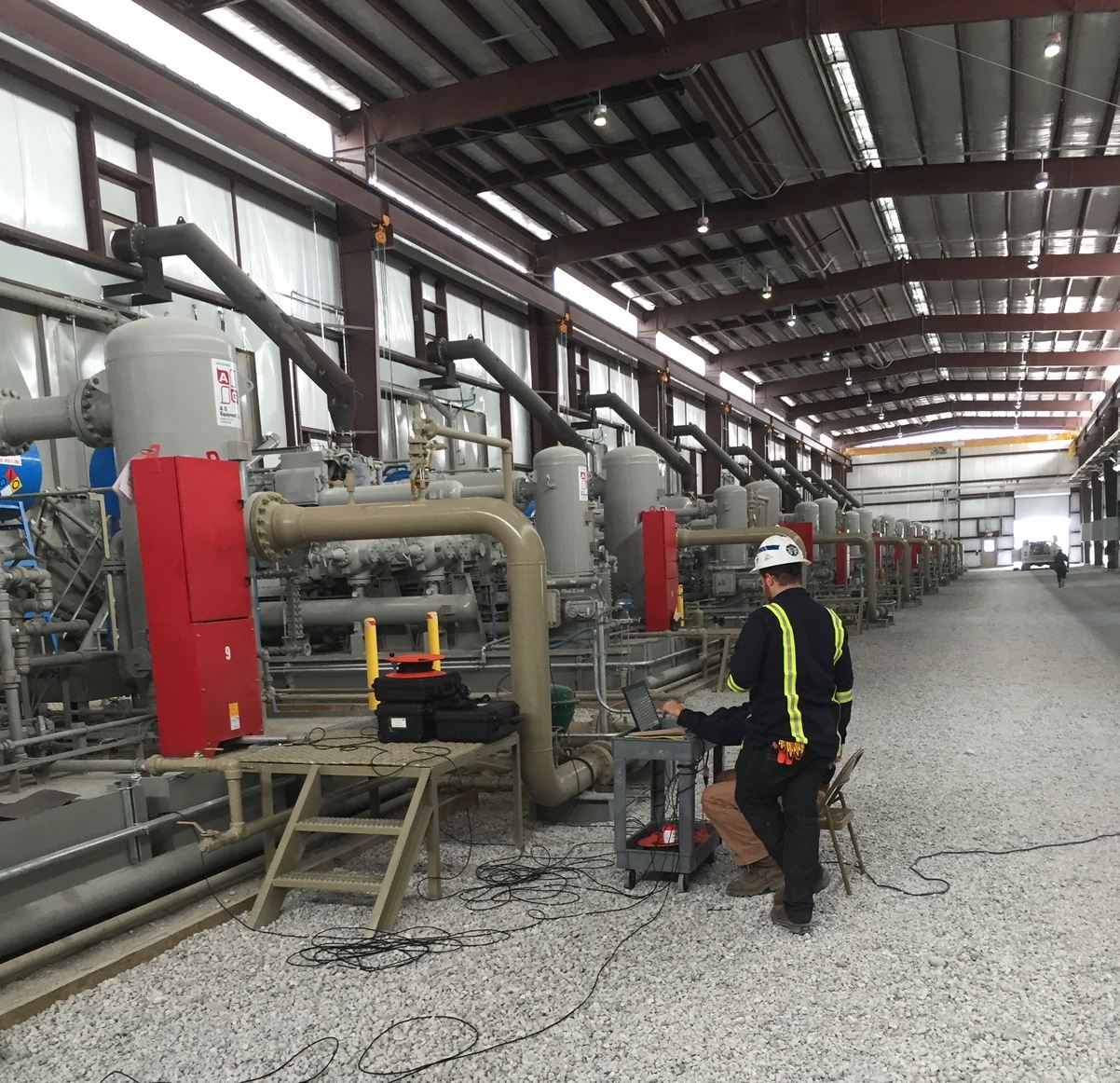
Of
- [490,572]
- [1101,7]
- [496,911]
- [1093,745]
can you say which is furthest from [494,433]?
[496,911]

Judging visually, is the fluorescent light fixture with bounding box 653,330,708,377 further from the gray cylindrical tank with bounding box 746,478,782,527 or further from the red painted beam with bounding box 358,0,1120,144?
the red painted beam with bounding box 358,0,1120,144

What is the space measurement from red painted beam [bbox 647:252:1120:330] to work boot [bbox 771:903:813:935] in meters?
17.0

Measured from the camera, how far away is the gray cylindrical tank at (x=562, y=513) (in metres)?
9.65

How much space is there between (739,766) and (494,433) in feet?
42.4

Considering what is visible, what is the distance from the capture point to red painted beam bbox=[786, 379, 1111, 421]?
105ft

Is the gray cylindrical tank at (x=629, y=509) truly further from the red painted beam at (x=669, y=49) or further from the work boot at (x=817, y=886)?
the work boot at (x=817, y=886)

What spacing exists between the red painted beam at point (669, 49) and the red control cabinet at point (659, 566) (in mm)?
4968

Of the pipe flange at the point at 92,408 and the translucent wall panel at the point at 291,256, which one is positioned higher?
the translucent wall panel at the point at 291,256

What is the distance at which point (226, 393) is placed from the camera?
209 inches

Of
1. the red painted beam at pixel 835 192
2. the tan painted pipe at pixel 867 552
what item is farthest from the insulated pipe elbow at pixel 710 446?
the red painted beam at pixel 835 192

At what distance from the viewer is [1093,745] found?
6934 millimetres

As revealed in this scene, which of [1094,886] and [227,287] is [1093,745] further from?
[227,287]

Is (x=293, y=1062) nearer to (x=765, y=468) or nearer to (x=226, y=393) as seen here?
(x=226, y=393)

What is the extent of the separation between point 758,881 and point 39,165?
8.85 m
